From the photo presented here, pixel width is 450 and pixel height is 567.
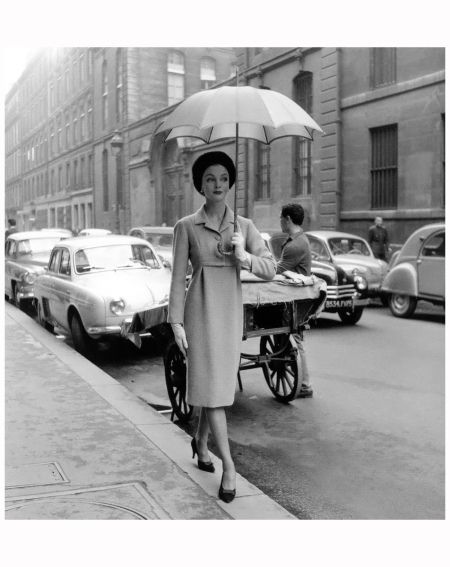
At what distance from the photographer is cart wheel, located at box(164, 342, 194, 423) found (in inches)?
217

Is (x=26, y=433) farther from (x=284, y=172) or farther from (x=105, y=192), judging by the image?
(x=105, y=192)

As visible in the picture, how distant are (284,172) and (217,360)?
19.3m

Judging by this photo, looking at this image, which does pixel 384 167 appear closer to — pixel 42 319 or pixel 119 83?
pixel 42 319

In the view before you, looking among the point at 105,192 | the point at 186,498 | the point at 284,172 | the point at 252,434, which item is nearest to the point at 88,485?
the point at 186,498

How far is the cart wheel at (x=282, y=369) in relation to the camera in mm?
6047

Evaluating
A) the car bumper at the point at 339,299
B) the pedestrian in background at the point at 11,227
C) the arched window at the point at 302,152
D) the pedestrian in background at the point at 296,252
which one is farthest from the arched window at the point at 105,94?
the pedestrian in background at the point at 296,252

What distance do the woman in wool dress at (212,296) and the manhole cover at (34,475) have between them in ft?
3.05

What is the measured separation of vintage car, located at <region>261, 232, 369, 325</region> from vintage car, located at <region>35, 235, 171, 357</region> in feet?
8.58

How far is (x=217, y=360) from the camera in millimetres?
3738

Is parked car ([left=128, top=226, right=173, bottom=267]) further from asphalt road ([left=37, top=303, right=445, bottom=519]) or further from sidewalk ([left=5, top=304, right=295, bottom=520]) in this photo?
sidewalk ([left=5, top=304, right=295, bottom=520])

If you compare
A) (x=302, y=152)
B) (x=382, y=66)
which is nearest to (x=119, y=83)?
(x=302, y=152)

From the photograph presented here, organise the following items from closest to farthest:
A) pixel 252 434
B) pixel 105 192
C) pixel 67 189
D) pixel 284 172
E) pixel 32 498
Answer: pixel 32 498 → pixel 252 434 → pixel 284 172 → pixel 67 189 → pixel 105 192

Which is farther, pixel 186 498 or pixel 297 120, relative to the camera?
pixel 297 120
